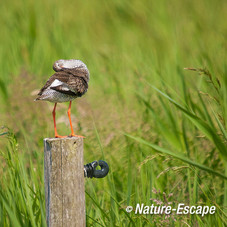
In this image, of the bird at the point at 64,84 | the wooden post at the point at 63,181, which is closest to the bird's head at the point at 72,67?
the bird at the point at 64,84

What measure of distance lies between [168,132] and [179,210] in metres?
0.77

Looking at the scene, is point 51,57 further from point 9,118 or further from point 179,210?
point 179,210

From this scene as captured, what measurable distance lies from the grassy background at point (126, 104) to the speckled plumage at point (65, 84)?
0.24 metres

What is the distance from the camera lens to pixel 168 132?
2686 mm

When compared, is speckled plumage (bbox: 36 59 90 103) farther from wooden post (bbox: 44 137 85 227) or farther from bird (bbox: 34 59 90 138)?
wooden post (bbox: 44 137 85 227)

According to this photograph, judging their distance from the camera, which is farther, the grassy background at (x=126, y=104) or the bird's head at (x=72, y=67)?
the grassy background at (x=126, y=104)

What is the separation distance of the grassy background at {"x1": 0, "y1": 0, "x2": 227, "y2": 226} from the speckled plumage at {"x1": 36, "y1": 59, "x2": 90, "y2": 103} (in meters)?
0.24

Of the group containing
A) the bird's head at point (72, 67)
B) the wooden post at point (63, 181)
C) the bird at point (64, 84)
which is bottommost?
the wooden post at point (63, 181)

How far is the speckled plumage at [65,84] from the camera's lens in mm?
1621

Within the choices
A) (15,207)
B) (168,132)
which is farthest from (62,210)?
(168,132)

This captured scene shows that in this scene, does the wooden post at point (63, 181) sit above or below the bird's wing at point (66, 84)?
below

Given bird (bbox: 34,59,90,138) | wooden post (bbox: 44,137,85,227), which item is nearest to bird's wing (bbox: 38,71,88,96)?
bird (bbox: 34,59,90,138)

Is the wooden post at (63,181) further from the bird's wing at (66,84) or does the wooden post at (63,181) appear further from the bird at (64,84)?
the bird's wing at (66,84)

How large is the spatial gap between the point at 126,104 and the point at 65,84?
1.98m
